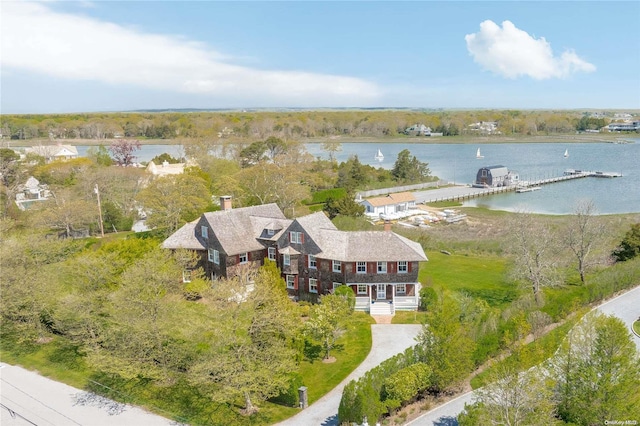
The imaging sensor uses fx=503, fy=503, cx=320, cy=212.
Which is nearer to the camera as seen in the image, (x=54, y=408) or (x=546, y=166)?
(x=54, y=408)

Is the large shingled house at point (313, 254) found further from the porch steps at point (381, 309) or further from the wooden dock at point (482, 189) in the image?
the wooden dock at point (482, 189)

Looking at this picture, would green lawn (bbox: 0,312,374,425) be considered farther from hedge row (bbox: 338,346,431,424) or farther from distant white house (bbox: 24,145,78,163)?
distant white house (bbox: 24,145,78,163)

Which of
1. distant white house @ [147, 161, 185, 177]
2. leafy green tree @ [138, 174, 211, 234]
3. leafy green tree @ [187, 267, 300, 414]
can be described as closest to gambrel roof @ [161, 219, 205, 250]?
leafy green tree @ [138, 174, 211, 234]

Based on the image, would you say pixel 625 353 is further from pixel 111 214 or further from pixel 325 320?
pixel 111 214

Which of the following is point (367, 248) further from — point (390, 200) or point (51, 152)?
point (51, 152)

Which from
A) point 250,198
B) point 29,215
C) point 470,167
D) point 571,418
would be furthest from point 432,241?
point 470,167

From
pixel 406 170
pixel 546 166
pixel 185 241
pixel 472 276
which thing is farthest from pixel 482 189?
pixel 185 241

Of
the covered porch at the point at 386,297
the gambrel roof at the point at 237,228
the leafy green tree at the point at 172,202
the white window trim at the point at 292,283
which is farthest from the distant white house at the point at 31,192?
the covered porch at the point at 386,297
